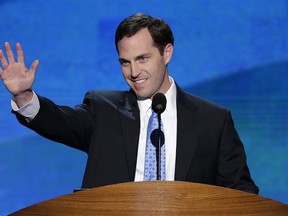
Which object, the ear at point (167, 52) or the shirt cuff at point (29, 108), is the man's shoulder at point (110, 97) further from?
the shirt cuff at point (29, 108)

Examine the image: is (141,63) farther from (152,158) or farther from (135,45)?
(152,158)

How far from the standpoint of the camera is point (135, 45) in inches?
82.7

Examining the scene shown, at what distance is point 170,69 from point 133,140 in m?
1.03

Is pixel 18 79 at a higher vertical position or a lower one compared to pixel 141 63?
lower

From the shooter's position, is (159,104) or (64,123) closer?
(159,104)

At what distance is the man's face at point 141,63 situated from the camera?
210 centimetres

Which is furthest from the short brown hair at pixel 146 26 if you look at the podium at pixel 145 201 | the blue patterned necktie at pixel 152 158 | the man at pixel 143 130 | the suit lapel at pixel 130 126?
the podium at pixel 145 201

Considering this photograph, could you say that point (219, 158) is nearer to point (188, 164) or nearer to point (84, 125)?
point (188, 164)

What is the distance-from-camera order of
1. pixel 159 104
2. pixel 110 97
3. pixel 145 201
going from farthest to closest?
pixel 110 97
pixel 159 104
pixel 145 201

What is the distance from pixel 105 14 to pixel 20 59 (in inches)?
49.7

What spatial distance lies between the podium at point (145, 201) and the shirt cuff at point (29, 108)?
50 cm

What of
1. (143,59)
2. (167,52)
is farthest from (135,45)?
(167,52)

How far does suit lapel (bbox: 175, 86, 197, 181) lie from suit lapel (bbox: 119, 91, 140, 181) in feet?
0.47

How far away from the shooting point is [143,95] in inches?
85.3
